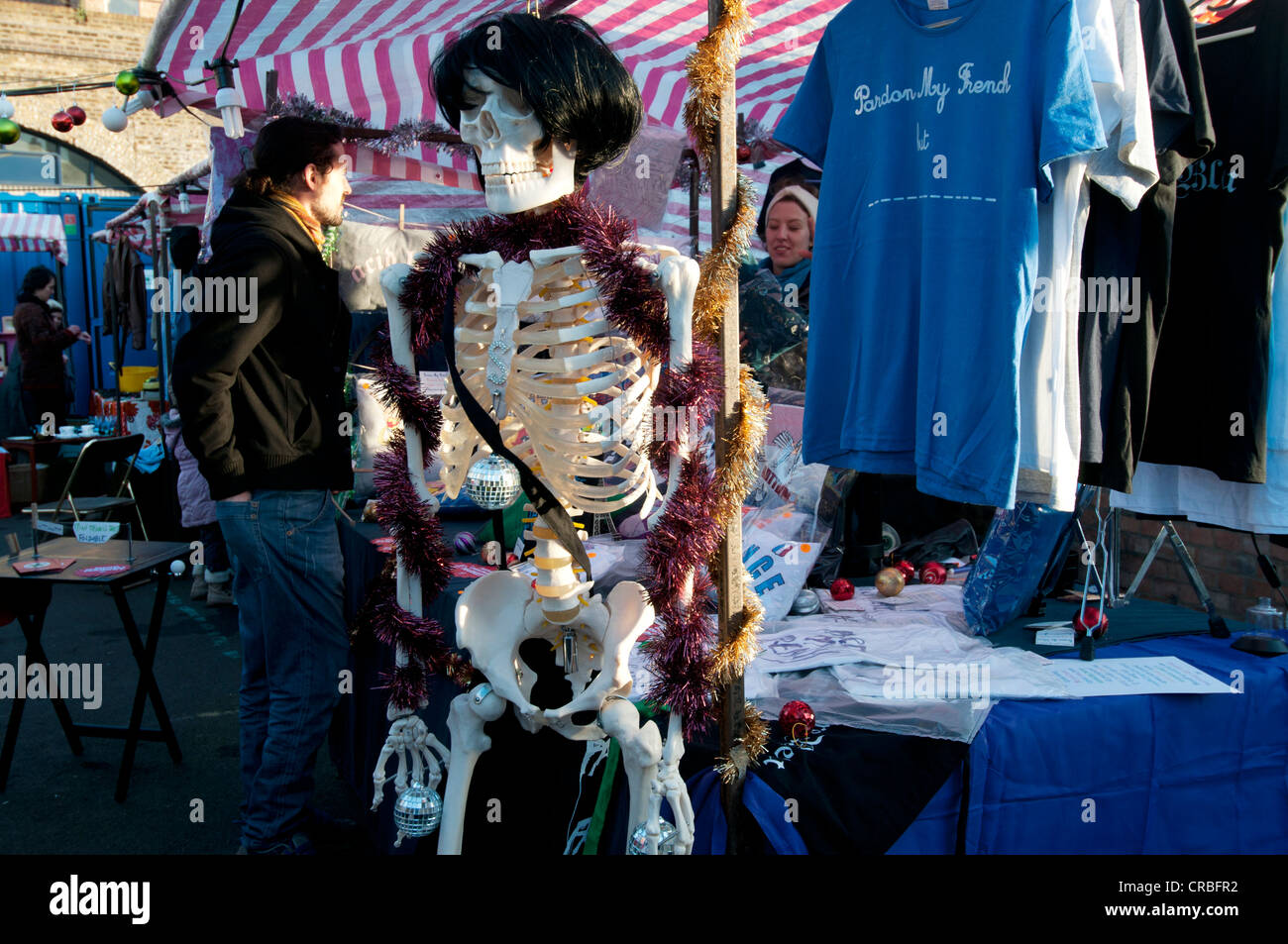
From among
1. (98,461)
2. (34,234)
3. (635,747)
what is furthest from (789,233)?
(34,234)

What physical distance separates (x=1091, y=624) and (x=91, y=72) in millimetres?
18547

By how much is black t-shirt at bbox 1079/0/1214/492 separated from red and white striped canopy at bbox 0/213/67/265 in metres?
13.3

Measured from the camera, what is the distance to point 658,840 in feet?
5.53

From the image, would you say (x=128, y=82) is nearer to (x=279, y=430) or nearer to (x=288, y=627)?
(x=279, y=430)

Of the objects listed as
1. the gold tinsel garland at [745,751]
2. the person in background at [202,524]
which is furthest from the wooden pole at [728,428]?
the person in background at [202,524]

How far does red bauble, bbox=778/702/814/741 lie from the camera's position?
2105mm

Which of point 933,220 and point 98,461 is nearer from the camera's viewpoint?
point 933,220

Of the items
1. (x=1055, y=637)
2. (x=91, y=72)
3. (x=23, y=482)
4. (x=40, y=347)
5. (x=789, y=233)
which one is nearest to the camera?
(x=1055, y=637)

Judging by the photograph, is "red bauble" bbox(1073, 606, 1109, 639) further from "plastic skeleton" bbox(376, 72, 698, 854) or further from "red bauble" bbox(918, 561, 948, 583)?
"plastic skeleton" bbox(376, 72, 698, 854)

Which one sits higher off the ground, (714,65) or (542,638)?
(714,65)

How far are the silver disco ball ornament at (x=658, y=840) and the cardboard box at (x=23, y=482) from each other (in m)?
8.60

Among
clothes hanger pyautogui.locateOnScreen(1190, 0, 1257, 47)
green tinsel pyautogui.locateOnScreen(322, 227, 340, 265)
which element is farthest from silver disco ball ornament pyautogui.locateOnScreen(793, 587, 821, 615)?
green tinsel pyautogui.locateOnScreen(322, 227, 340, 265)

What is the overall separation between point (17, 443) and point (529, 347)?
7516 millimetres

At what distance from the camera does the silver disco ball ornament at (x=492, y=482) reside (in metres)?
2.90
